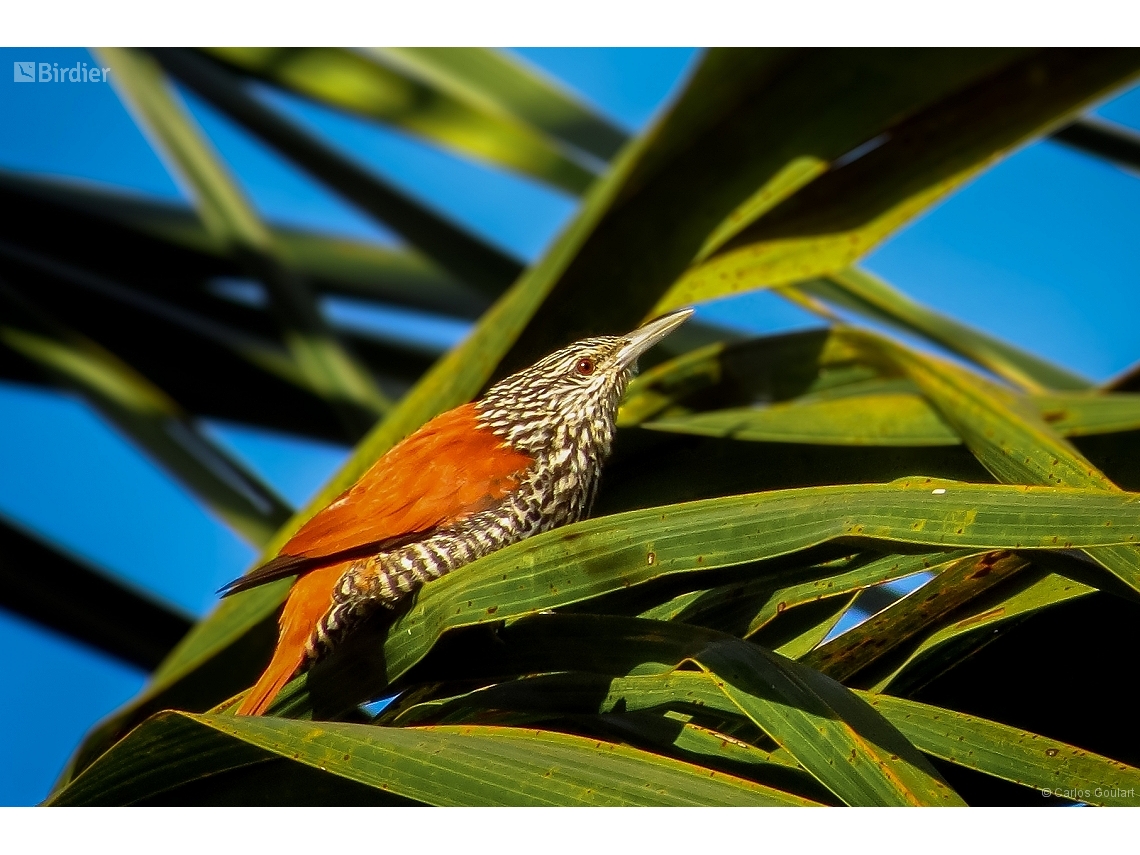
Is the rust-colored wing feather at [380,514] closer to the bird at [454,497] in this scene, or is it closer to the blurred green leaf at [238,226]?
the bird at [454,497]

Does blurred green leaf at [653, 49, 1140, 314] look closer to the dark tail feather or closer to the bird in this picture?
the bird

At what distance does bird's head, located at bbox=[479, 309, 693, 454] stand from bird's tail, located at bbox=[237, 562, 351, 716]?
42 cm

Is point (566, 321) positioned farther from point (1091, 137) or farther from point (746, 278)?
point (1091, 137)

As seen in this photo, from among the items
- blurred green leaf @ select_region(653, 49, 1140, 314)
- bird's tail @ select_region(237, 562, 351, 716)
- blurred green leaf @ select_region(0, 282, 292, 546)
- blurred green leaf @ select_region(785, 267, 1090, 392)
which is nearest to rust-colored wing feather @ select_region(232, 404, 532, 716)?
bird's tail @ select_region(237, 562, 351, 716)

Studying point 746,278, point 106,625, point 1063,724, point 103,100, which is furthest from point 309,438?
point 1063,724

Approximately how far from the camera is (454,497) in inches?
69.9

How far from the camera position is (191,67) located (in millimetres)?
2686

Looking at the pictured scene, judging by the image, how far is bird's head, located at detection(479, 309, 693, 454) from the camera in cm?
194

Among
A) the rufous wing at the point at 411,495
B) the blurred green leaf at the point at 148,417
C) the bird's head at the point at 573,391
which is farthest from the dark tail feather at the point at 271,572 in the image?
the blurred green leaf at the point at 148,417

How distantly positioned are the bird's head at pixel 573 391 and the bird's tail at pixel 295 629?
42cm

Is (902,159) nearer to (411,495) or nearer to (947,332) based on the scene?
(947,332)

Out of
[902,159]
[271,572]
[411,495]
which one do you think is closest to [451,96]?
[902,159]

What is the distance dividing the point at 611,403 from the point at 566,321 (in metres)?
0.18

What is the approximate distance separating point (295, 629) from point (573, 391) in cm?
64
